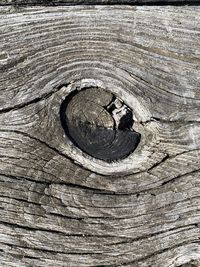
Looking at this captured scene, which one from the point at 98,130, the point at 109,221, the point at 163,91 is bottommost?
the point at 109,221

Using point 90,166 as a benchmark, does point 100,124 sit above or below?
above

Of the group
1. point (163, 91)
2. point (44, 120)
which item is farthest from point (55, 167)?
point (163, 91)

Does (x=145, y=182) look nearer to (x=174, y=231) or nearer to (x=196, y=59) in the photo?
(x=174, y=231)
